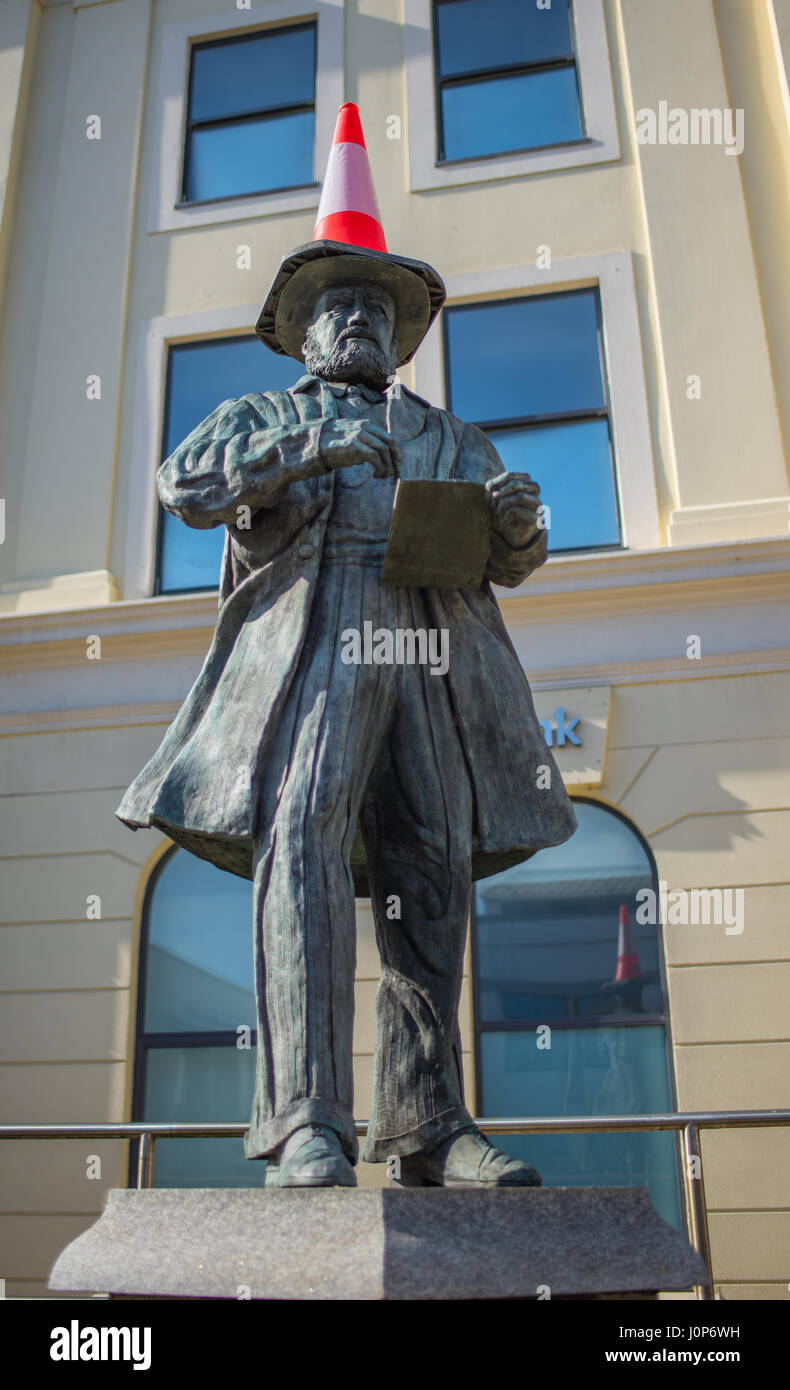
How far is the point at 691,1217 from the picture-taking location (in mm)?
4000

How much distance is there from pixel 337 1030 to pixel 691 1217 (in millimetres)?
2020

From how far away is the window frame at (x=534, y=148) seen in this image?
10.1m

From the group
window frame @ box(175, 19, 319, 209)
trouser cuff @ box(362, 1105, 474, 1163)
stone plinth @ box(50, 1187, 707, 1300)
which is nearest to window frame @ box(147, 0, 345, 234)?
window frame @ box(175, 19, 319, 209)

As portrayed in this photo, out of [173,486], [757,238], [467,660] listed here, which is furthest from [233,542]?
[757,238]

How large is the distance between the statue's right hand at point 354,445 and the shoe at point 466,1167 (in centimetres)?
153

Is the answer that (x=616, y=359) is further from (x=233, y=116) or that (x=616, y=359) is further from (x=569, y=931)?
(x=233, y=116)

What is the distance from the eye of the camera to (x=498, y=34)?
11.0 metres

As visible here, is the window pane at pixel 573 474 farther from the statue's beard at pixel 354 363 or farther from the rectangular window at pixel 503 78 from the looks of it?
the statue's beard at pixel 354 363

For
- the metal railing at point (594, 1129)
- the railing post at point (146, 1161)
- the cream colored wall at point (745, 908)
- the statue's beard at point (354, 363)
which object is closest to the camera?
the statue's beard at point (354, 363)

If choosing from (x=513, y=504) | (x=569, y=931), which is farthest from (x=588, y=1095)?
(x=513, y=504)

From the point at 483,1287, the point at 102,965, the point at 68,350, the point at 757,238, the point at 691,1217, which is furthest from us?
the point at 68,350

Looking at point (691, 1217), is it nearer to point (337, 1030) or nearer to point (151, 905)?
point (337, 1030)

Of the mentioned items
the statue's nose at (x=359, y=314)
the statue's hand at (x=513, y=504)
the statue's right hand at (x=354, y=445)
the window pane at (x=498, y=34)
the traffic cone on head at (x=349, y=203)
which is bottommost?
the statue's hand at (x=513, y=504)

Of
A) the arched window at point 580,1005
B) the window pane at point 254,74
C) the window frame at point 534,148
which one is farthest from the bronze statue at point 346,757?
the window pane at point 254,74
